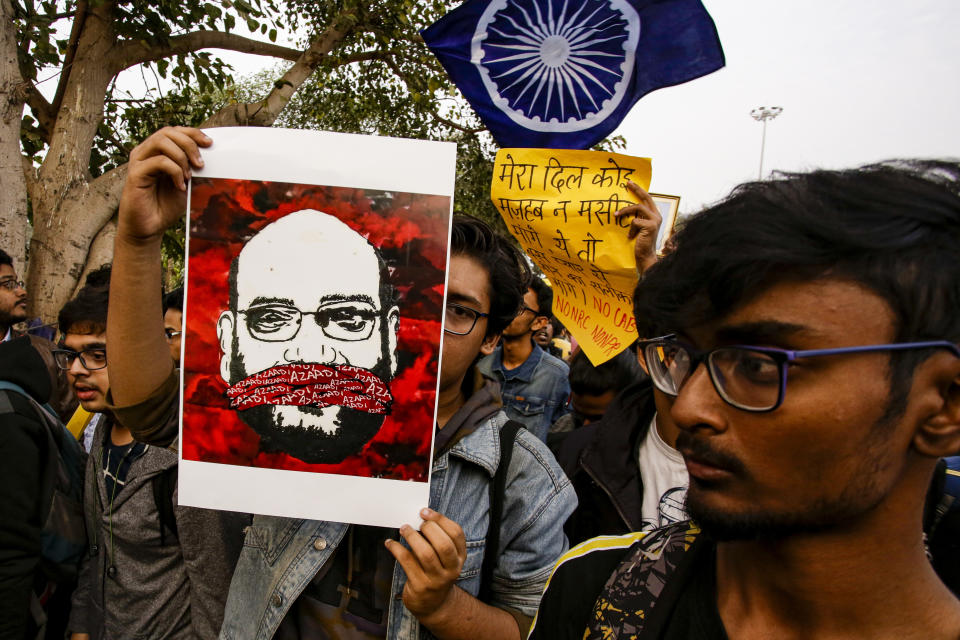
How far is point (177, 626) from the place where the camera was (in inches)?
74.1

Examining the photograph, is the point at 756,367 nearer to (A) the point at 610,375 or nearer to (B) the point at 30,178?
(A) the point at 610,375

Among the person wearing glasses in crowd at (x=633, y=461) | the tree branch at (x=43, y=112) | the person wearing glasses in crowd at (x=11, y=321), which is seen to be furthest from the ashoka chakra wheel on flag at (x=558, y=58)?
the tree branch at (x=43, y=112)

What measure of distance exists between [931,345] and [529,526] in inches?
34.8

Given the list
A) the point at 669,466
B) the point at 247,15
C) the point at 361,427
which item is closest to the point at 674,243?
the point at 361,427

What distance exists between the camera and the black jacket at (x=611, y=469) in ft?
6.28

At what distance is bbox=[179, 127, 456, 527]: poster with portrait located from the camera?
121 centimetres

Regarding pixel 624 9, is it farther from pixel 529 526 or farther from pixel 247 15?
pixel 247 15

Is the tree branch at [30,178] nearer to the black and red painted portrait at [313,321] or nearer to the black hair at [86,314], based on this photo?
the black hair at [86,314]

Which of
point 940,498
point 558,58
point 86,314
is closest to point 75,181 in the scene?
point 86,314

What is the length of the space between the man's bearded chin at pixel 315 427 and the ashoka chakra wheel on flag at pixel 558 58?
52.7 inches

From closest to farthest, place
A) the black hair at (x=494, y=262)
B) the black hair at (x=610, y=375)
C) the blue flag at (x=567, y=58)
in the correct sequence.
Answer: the black hair at (x=494, y=262), the blue flag at (x=567, y=58), the black hair at (x=610, y=375)

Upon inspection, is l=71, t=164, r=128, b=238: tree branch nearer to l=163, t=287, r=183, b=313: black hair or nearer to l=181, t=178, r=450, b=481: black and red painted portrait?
l=163, t=287, r=183, b=313: black hair

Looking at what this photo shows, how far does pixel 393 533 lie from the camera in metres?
1.37

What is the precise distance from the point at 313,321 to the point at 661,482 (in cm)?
128
